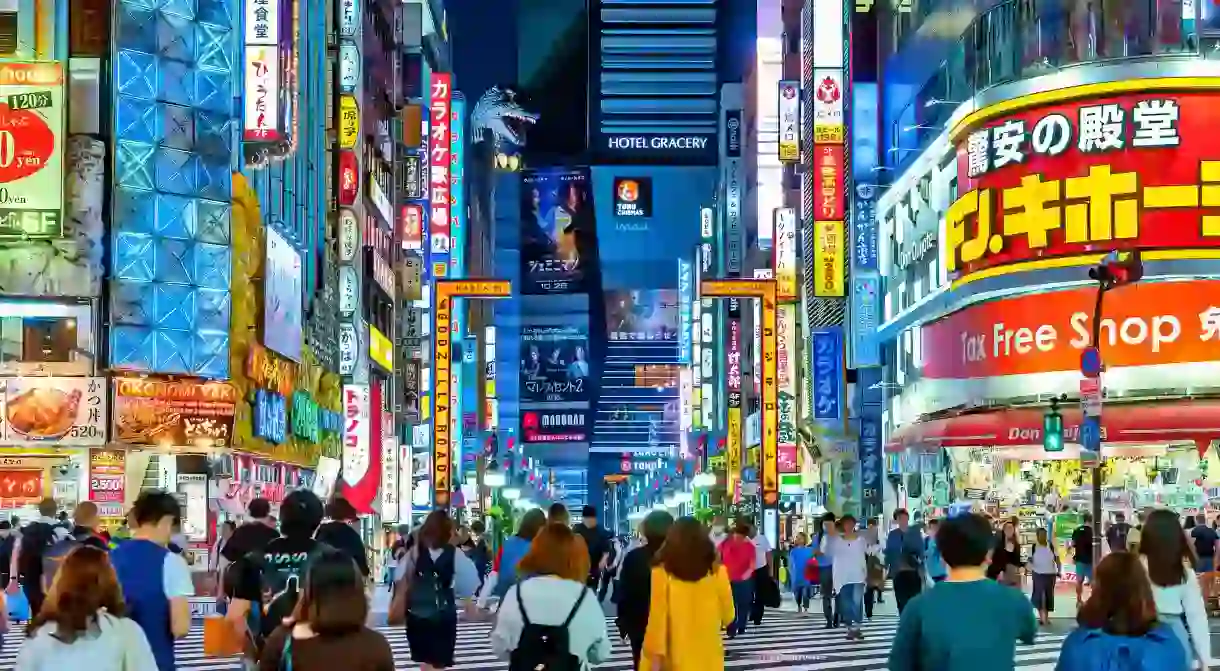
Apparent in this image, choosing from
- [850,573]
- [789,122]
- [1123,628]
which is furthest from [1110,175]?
[1123,628]

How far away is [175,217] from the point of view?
40.7 metres

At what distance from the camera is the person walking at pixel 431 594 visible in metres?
14.3

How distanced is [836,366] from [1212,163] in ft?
56.8

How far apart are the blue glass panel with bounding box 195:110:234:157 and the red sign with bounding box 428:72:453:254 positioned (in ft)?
87.1

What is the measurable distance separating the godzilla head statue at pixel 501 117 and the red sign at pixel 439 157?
42.8 metres

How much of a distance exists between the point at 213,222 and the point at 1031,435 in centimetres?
1677

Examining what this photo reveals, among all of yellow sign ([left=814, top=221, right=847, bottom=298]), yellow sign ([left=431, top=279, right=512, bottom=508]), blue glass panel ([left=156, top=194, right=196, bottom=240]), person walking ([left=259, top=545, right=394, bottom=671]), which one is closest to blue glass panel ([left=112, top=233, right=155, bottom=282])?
blue glass panel ([left=156, top=194, right=196, bottom=240])

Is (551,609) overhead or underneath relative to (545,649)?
overhead

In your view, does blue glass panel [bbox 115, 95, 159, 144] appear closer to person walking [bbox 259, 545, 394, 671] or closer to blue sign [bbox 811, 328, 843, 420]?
blue sign [bbox 811, 328, 843, 420]

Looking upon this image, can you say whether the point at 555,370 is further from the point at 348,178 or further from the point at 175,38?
the point at 175,38

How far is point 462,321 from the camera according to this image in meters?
92.8

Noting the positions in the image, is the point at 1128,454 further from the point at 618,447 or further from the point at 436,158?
the point at 618,447

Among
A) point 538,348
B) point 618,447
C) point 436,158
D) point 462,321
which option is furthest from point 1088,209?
point 618,447

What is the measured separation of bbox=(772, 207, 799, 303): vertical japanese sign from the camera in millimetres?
62844
